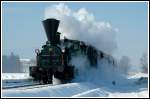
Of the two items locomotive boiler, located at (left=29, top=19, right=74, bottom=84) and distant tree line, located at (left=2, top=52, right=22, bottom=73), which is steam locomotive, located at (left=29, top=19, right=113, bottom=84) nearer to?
locomotive boiler, located at (left=29, top=19, right=74, bottom=84)

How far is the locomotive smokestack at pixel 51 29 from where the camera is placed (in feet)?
84.2

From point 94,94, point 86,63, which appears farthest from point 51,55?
point 94,94

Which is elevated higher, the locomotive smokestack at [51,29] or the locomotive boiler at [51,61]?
the locomotive smokestack at [51,29]

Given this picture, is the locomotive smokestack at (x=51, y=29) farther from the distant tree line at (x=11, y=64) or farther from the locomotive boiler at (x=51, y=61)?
the distant tree line at (x=11, y=64)

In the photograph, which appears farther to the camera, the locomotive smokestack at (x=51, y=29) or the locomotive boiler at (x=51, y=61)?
the locomotive smokestack at (x=51, y=29)

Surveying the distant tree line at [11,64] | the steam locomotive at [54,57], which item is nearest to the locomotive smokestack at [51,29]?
the steam locomotive at [54,57]

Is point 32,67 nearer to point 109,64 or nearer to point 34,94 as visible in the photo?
point 109,64

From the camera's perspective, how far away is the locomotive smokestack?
1010 inches

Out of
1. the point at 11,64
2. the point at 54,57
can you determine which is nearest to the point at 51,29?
the point at 54,57

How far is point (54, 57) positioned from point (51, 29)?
1.73m

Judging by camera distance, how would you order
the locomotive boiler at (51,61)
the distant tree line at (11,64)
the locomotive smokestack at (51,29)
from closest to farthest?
the locomotive boiler at (51,61)
the locomotive smokestack at (51,29)
the distant tree line at (11,64)

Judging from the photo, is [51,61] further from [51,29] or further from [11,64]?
[11,64]

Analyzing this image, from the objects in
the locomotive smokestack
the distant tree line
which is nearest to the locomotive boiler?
the locomotive smokestack

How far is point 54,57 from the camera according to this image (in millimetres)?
25328
